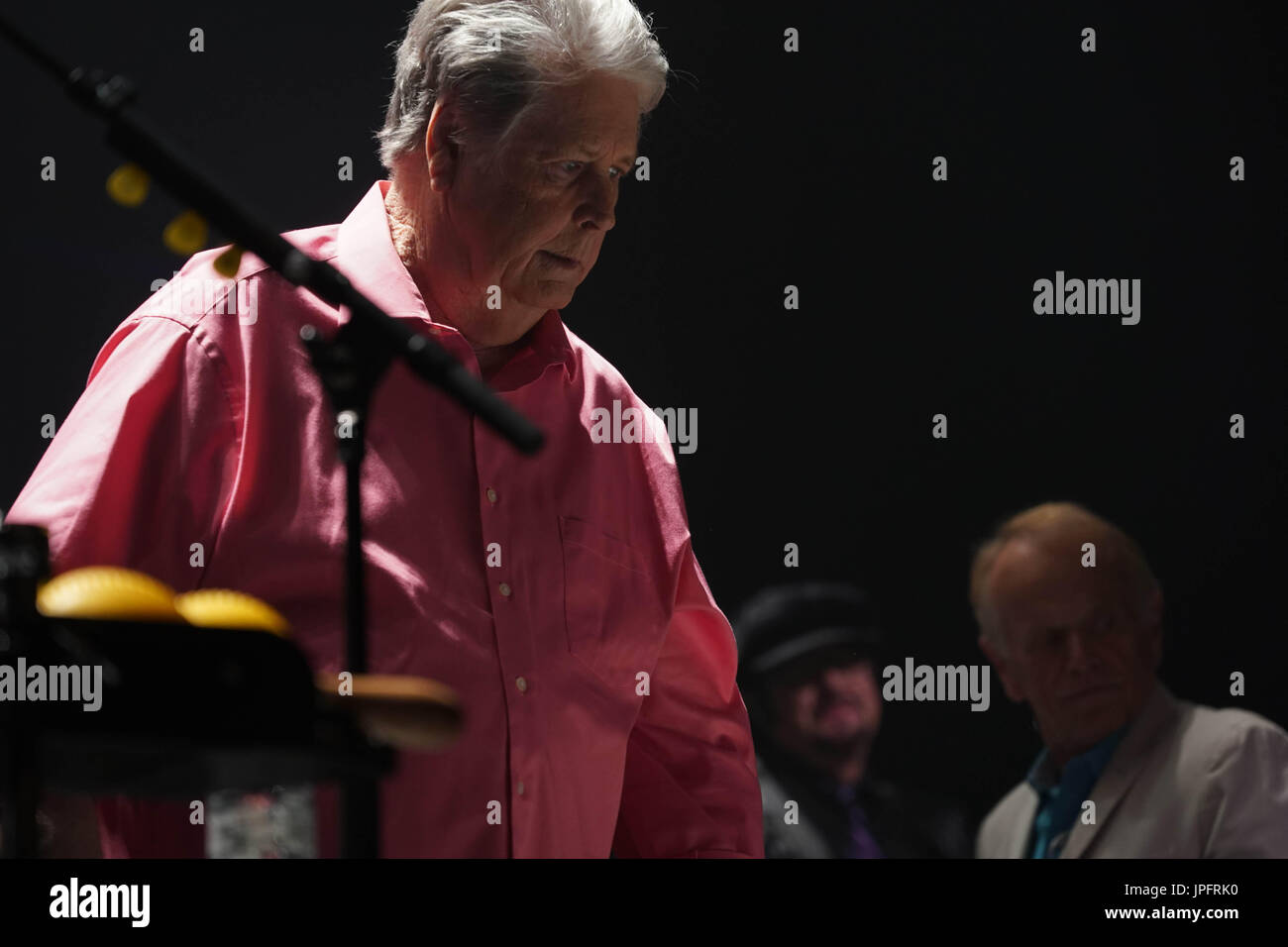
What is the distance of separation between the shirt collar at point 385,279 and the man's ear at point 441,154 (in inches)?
3.1

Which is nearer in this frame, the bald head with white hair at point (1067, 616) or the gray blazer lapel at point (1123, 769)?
the gray blazer lapel at point (1123, 769)

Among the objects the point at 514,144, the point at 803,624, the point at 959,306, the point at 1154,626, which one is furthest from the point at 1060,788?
the point at 514,144

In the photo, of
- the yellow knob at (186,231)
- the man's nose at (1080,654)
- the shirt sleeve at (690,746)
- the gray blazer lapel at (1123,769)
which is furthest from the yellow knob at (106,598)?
the man's nose at (1080,654)

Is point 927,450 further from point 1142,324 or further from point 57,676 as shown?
point 57,676

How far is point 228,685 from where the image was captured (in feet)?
3.60

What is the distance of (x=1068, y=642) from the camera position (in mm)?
2891

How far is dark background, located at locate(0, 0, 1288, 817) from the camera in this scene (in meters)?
2.78

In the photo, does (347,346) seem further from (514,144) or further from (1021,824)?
(1021,824)

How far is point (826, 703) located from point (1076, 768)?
0.43m

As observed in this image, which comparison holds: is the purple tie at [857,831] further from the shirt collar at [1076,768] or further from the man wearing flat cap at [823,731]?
the shirt collar at [1076,768]

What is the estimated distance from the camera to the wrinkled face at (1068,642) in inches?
111
